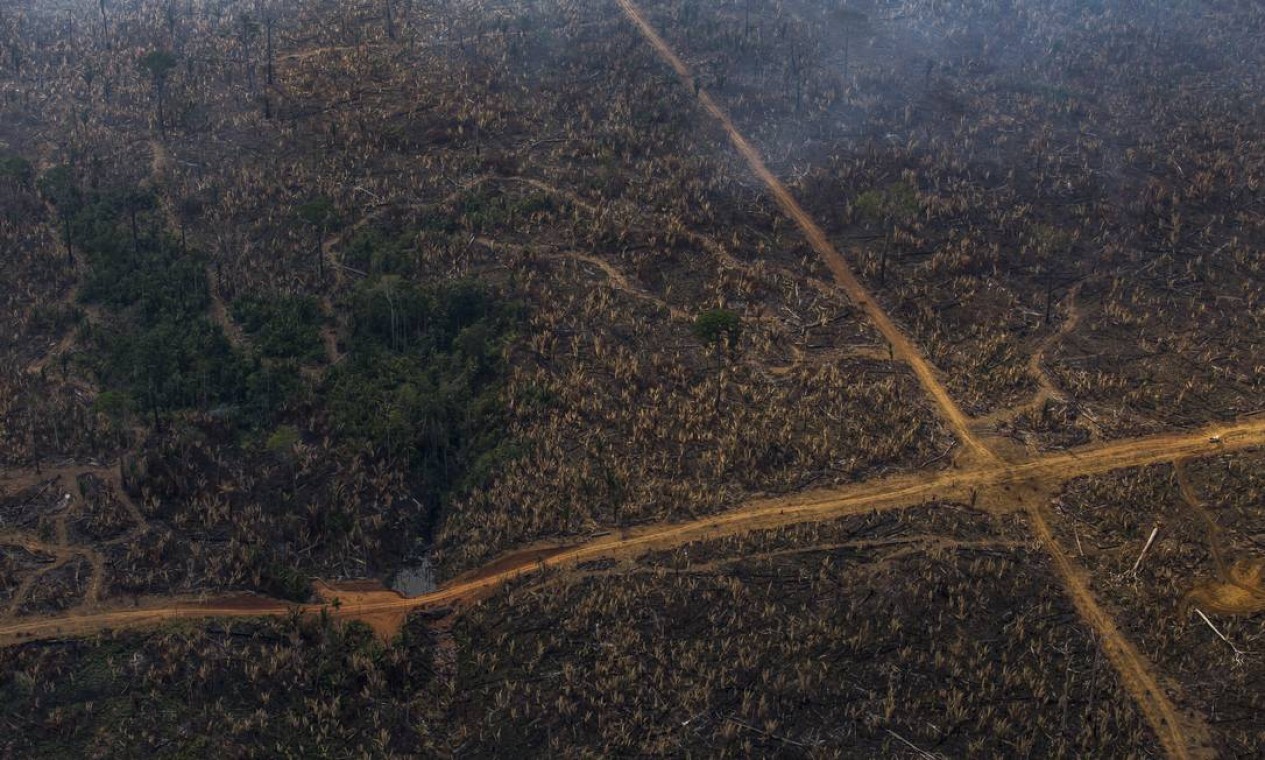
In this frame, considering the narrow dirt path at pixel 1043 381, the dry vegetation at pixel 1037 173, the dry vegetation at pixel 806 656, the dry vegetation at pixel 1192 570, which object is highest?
the dry vegetation at pixel 1037 173

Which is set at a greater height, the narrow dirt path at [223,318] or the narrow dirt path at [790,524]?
the narrow dirt path at [223,318]

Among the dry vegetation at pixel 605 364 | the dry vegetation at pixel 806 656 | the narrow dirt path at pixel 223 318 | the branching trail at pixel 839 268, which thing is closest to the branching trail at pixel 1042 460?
the branching trail at pixel 839 268

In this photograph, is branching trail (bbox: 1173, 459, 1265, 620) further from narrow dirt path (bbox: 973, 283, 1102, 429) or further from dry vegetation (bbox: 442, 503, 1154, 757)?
narrow dirt path (bbox: 973, 283, 1102, 429)

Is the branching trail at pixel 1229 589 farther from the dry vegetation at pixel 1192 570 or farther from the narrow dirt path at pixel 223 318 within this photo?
the narrow dirt path at pixel 223 318

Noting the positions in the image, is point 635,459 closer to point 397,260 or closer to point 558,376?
point 558,376

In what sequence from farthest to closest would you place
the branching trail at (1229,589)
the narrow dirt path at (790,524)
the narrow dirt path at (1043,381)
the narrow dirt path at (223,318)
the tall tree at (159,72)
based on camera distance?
the tall tree at (159,72)
the narrow dirt path at (223,318)
the narrow dirt path at (1043,381)
the branching trail at (1229,589)
the narrow dirt path at (790,524)

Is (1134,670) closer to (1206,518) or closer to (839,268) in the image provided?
(1206,518)

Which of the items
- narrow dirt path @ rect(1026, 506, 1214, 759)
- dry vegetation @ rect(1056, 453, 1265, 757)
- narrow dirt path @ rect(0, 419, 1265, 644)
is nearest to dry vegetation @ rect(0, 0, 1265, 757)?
dry vegetation @ rect(1056, 453, 1265, 757)

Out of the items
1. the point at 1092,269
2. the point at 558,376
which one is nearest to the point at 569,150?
the point at 558,376

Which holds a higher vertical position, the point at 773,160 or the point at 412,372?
the point at 773,160
